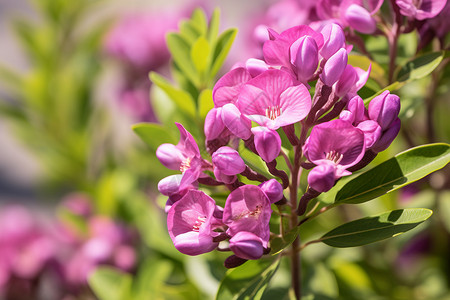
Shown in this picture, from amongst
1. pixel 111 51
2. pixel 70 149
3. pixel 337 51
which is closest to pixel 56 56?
pixel 111 51

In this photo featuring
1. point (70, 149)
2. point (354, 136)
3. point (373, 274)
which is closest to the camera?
point (354, 136)

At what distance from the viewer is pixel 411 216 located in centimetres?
58

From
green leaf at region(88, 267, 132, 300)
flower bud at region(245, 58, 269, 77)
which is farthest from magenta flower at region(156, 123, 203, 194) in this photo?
green leaf at region(88, 267, 132, 300)

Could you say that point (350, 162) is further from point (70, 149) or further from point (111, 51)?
point (111, 51)

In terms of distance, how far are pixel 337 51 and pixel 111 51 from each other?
1.20 m

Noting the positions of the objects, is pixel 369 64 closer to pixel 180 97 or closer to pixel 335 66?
pixel 335 66

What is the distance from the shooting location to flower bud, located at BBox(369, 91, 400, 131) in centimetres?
55

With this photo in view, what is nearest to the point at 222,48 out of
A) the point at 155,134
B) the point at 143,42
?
the point at 155,134

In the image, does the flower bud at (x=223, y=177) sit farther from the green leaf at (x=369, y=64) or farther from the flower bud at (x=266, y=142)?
the green leaf at (x=369, y=64)

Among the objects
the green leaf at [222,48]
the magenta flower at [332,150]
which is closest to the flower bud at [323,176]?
the magenta flower at [332,150]

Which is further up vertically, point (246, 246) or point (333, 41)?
point (333, 41)

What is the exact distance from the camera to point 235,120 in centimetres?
55

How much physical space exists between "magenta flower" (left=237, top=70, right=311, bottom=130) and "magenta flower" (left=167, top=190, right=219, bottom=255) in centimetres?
10

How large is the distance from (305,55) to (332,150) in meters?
0.10
